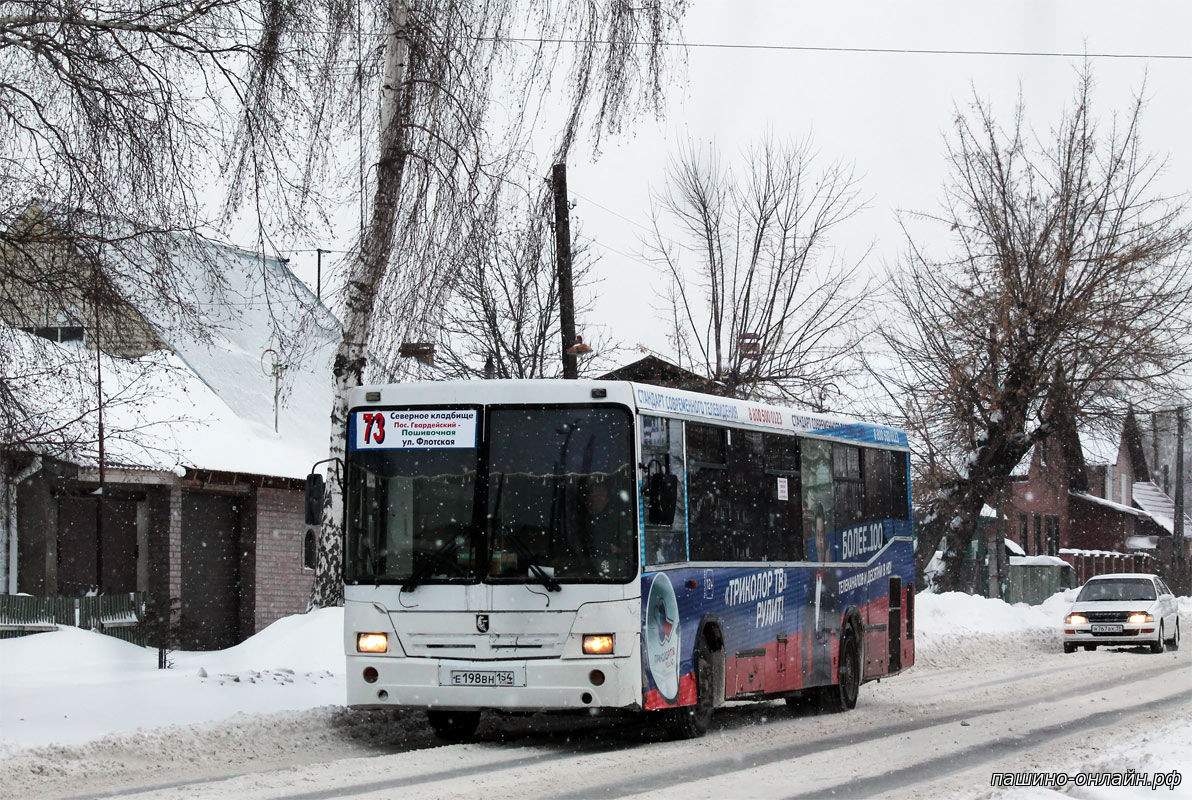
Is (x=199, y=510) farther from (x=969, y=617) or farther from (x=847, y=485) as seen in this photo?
(x=969, y=617)

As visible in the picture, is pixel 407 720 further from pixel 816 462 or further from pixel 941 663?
pixel 941 663

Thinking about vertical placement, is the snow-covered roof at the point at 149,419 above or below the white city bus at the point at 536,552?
above

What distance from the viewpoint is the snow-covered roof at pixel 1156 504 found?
75562 millimetres

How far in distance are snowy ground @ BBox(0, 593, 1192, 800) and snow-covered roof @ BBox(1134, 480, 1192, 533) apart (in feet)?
192

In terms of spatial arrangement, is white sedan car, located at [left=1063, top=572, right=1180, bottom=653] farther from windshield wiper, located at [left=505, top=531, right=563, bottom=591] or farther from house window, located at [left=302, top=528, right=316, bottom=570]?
house window, located at [left=302, top=528, right=316, bottom=570]

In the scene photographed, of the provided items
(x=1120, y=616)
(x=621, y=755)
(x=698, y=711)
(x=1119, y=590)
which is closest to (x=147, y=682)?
(x=621, y=755)

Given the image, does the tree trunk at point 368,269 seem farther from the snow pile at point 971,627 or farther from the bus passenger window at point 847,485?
the snow pile at point 971,627

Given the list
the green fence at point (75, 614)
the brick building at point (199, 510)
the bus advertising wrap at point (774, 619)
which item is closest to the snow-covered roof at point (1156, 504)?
the brick building at point (199, 510)

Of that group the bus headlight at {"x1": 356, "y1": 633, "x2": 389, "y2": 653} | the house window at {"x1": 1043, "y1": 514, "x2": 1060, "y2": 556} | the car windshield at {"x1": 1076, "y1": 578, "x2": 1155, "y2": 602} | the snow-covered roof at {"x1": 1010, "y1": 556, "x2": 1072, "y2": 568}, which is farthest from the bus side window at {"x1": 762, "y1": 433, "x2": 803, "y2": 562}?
the house window at {"x1": 1043, "y1": 514, "x2": 1060, "y2": 556}

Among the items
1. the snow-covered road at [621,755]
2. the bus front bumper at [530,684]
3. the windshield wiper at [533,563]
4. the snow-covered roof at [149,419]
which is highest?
the snow-covered roof at [149,419]

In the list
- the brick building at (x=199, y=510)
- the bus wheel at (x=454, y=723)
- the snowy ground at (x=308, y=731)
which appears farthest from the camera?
the brick building at (x=199, y=510)

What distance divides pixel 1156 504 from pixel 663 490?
70.9m

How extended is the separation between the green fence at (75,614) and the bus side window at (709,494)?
8.14 meters

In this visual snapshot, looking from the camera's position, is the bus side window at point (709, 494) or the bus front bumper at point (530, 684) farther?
the bus side window at point (709, 494)
